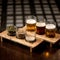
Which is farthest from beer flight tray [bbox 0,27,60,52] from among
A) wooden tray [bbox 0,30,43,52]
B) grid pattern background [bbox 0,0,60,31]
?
grid pattern background [bbox 0,0,60,31]

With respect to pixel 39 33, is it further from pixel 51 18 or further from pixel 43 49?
pixel 51 18

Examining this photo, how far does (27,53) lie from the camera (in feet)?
5.31

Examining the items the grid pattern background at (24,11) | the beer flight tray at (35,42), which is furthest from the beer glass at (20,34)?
the grid pattern background at (24,11)

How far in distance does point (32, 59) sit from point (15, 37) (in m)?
0.25

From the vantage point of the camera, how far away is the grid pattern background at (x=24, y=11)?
86.0 inches

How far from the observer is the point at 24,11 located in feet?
7.86

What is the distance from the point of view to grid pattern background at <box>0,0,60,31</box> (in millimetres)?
2184

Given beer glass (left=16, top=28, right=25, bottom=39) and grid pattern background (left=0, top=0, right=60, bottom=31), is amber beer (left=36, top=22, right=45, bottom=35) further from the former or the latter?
grid pattern background (left=0, top=0, right=60, bottom=31)

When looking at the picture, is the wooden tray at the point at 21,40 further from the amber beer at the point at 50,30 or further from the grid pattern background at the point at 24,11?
the grid pattern background at the point at 24,11

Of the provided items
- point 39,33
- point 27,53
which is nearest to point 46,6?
point 39,33

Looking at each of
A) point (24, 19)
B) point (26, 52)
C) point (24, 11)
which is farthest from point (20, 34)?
point (24, 11)

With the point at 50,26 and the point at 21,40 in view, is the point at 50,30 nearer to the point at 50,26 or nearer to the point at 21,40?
the point at 50,26

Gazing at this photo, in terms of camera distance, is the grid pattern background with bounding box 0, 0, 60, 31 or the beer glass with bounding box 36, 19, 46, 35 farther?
the grid pattern background with bounding box 0, 0, 60, 31

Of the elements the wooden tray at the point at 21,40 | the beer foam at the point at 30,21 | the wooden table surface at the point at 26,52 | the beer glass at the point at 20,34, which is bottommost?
the wooden table surface at the point at 26,52
